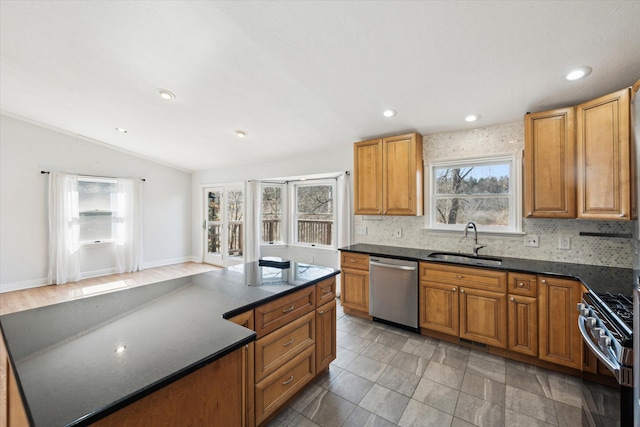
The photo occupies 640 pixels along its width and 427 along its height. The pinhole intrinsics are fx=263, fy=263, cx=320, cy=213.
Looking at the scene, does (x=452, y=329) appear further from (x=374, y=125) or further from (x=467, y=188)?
(x=374, y=125)

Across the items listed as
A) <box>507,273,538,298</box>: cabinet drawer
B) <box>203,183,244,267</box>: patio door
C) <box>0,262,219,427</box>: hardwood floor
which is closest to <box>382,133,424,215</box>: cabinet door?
<box>507,273,538,298</box>: cabinet drawer

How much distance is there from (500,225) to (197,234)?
6368 millimetres

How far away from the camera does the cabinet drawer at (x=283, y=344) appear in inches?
61.9

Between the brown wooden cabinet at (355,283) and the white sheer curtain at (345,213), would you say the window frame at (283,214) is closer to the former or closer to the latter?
the white sheer curtain at (345,213)

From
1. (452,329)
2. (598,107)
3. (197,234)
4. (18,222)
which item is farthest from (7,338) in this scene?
(197,234)

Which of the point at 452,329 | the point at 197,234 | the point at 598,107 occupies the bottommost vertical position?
the point at 452,329

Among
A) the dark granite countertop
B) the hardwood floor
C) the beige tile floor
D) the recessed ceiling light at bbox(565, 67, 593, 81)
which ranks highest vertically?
the recessed ceiling light at bbox(565, 67, 593, 81)

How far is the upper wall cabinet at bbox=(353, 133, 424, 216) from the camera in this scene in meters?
3.21

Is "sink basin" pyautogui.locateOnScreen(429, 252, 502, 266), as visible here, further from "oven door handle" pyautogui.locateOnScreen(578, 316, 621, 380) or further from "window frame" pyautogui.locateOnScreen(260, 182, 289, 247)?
"window frame" pyautogui.locateOnScreen(260, 182, 289, 247)

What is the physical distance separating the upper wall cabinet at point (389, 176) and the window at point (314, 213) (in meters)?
1.08

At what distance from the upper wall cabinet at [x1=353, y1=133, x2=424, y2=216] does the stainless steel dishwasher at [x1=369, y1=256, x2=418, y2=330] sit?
0.67m

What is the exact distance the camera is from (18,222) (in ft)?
14.6

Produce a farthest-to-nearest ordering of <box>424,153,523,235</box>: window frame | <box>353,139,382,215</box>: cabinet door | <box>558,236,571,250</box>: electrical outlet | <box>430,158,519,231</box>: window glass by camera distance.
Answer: <box>353,139,382,215</box>: cabinet door → <box>430,158,519,231</box>: window glass → <box>424,153,523,235</box>: window frame → <box>558,236,571,250</box>: electrical outlet

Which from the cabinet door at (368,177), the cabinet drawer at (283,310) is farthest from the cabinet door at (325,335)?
the cabinet door at (368,177)
